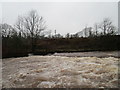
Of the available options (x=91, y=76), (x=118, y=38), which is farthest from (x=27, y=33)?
(x=91, y=76)

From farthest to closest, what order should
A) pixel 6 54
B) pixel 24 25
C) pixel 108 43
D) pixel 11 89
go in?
pixel 24 25 < pixel 108 43 < pixel 6 54 < pixel 11 89

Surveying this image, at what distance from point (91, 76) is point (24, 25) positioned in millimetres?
25358

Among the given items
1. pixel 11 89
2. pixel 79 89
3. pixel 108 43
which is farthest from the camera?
pixel 108 43

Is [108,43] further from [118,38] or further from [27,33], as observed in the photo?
[27,33]

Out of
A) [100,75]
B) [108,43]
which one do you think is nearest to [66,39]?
[108,43]

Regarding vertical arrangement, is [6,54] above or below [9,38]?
below

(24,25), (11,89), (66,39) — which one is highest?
(24,25)

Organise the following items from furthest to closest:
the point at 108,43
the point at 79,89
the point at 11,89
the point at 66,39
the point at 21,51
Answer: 1. the point at 66,39
2. the point at 108,43
3. the point at 21,51
4. the point at 11,89
5. the point at 79,89

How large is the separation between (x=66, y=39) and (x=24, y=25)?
909 cm

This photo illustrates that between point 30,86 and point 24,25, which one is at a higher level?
point 24,25

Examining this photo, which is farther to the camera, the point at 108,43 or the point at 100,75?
the point at 108,43

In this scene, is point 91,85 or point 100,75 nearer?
point 91,85

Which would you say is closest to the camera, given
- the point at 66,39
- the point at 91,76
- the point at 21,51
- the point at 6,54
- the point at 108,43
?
the point at 91,76

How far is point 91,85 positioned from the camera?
5.76 metres
